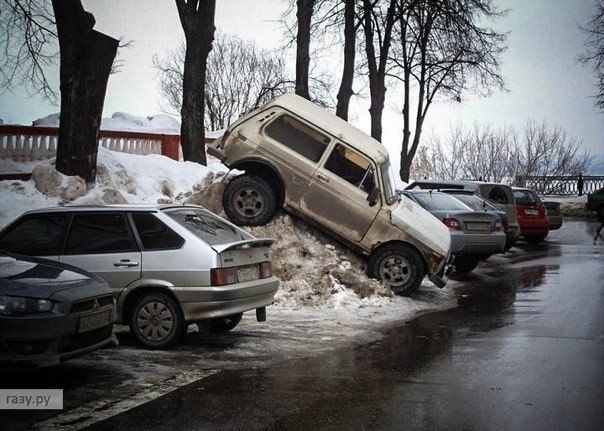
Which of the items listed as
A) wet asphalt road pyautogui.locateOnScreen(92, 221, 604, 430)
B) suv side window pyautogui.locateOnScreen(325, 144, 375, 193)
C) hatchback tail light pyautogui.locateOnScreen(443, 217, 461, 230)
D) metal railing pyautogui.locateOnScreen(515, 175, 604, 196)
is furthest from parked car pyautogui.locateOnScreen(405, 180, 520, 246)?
metal railing pyautogui.locateOnScreen(515, 175, 604, 196)

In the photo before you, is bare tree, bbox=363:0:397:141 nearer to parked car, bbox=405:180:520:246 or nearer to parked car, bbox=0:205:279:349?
parked car, bbox=405:180:520:246

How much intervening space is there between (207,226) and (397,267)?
176 inches

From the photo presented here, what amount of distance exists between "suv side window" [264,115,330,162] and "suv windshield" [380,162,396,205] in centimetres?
107

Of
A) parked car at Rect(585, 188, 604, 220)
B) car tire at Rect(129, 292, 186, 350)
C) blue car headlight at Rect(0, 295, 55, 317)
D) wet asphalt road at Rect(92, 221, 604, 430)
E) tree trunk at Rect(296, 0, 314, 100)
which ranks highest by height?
tree trunk at Rect(296, 0, 314, 100)

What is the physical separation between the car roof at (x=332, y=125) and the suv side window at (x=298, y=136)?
0.51ft

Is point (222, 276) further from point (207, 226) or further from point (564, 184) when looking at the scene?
point (564, 184)

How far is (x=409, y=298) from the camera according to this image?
1253cm

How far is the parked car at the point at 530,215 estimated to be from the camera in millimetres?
23905

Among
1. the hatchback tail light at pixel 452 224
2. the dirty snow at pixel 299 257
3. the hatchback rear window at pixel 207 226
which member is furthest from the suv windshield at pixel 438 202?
the hatchback rear window at pixel 207 226

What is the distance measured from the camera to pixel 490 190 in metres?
22.1

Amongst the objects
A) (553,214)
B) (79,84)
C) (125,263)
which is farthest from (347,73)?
(125,263)

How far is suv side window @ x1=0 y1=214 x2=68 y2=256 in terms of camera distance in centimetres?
859

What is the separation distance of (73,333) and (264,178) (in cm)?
674

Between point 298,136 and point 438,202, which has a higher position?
point 298,136
